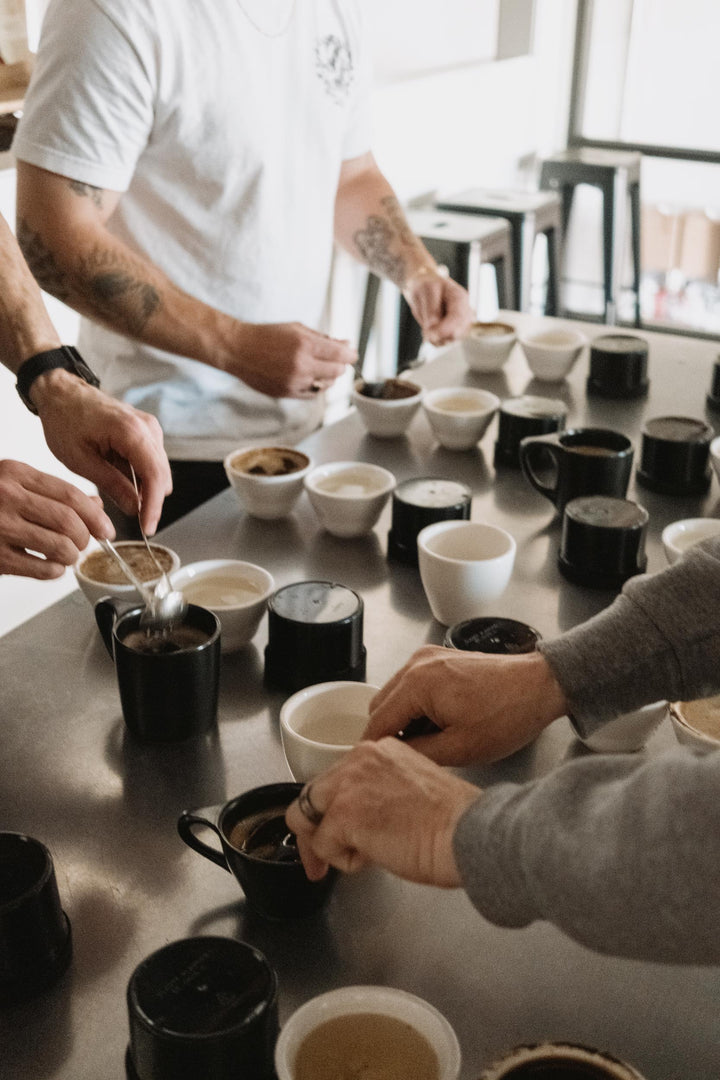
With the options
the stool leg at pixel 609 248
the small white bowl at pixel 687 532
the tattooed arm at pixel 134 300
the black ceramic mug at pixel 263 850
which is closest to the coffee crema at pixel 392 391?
the tattooed arm at pixel 134 300

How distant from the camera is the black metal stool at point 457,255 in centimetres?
394

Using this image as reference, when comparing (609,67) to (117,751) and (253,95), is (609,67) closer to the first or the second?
(253,95)

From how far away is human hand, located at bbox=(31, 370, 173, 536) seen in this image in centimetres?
140

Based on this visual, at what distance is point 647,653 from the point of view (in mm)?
1103

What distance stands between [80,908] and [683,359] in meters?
1.94

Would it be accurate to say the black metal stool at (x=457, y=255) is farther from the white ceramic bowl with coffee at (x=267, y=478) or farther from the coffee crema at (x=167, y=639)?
the coffee crema at (x=167, y=639)

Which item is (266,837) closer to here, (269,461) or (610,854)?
(610,854)

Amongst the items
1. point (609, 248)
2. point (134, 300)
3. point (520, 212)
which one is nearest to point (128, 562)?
point (134, 300)

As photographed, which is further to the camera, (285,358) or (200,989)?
(285,358)

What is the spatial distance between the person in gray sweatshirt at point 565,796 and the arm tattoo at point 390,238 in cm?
143

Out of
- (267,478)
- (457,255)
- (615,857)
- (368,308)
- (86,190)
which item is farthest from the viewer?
(368,308)

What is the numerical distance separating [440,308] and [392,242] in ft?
0.84

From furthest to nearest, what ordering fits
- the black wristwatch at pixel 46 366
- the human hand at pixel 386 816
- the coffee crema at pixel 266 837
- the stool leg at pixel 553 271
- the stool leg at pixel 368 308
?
the stool leg at pixel 553 271 → the stool leg at pixel 368 308 → the black wristwatch at pixel 46 366 → the coffee crema at pixel 266 837 → the human hand at pixel 386 816

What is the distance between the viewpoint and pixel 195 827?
1053mm
